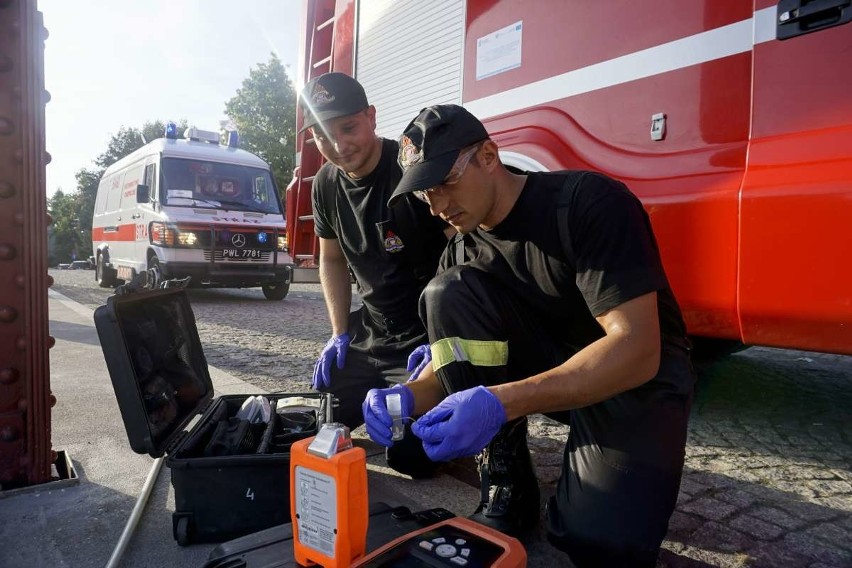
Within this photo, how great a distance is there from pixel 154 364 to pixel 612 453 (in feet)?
4.62

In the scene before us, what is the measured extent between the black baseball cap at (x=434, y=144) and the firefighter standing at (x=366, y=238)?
0.71 metres

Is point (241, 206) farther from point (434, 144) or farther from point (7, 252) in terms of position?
point (434, 144)

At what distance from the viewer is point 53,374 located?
11.4ft

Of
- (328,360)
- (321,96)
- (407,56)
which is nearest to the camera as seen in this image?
(321,96)

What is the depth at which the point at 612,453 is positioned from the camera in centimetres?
147

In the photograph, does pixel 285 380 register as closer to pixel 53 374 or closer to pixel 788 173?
pixel 53 374

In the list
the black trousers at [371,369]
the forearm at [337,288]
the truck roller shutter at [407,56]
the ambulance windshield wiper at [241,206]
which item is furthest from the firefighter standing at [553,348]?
the ambulance windshield wiper at [241,206]

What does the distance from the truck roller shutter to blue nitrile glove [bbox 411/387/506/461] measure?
2.01m

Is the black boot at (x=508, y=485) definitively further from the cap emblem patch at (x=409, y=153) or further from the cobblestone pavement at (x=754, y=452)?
the cap emblem patch at (x=409, y=153)

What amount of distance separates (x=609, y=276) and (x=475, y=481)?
1.04m

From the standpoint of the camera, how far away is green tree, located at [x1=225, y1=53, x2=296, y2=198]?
27891 mm

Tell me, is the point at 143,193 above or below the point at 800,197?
above

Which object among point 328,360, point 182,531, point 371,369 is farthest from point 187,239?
point 182,531

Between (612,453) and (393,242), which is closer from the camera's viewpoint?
(612,453)
